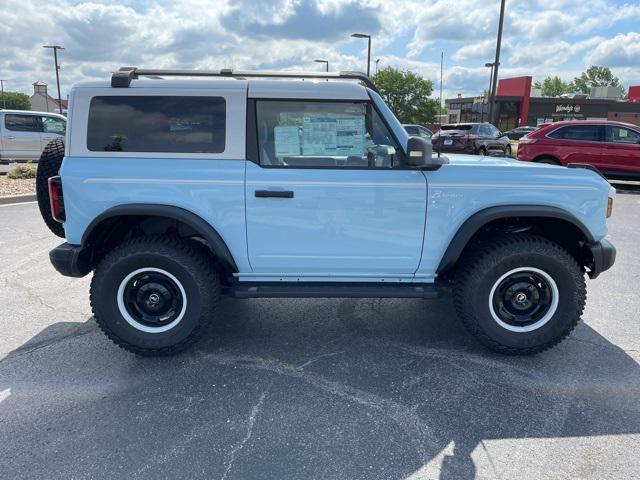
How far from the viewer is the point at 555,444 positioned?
2.55 m

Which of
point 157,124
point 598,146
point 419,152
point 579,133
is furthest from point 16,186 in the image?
point 598,146

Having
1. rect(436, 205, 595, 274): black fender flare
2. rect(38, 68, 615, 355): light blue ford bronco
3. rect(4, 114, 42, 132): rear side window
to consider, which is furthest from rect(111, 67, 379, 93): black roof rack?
rect(4, 114, 42, 132): rear side window

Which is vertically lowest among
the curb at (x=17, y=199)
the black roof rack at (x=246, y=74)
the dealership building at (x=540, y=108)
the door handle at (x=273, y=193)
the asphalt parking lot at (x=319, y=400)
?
the asphalt parking lot at (x=319, y=400)

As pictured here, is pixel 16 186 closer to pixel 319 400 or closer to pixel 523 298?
pixel 319 400

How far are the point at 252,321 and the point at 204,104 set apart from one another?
1.89 meters

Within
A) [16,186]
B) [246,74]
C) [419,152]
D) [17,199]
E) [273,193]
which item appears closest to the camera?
[419,152]

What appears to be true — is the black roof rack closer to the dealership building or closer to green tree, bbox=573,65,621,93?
the dealership building

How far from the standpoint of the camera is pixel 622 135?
1095 cm

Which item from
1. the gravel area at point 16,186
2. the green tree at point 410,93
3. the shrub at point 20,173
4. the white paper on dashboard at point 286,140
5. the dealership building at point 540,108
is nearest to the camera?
the white paper on dashboard at point 286,140

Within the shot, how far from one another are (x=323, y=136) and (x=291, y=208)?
0.57m

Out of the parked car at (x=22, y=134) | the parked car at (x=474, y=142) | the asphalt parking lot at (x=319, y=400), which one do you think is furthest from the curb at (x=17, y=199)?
the parked car at (x=474, y=142)

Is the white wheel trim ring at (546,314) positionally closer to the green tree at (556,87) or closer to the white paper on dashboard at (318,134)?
the white paper on dashboard at (318,134)

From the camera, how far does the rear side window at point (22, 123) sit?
13.3 metres

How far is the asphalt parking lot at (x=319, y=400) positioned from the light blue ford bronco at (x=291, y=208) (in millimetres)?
348
